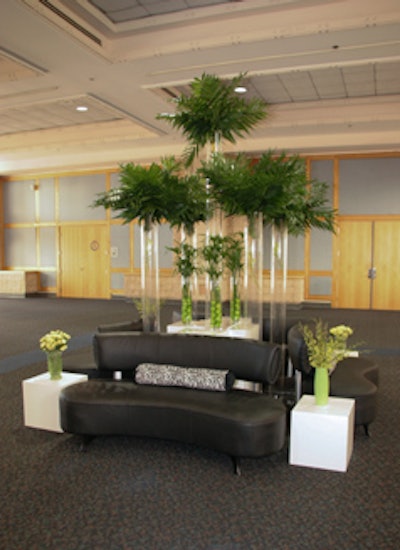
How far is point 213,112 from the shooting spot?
512cm

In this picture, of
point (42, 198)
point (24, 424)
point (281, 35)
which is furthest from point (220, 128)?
point (42, 198)

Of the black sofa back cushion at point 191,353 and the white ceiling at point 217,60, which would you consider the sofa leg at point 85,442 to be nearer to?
the black sofa back cushion at point 191,353

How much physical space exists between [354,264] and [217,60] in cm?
769

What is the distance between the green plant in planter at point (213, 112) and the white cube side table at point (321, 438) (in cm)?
309

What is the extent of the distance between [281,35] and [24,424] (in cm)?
576

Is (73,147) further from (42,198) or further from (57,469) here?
(57,469)

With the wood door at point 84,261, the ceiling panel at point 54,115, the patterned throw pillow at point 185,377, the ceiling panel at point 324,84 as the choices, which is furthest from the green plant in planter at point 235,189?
the wood door at point 84,261

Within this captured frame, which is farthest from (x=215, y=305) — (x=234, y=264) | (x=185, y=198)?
(x=185, y=198)

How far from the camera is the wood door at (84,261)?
52.2 feet

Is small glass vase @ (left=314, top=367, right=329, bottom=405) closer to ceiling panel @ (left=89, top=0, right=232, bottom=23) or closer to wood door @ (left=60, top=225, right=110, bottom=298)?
ceiling panel @ (left=89, top=0, right=232, bottom=23)

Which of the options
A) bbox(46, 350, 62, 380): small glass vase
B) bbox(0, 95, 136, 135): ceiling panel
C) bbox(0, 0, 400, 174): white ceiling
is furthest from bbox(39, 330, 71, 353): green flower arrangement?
bbox(0, 95, 136, 135): ceiling panel

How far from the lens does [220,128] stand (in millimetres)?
5273

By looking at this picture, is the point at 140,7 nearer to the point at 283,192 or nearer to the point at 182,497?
the point at 283,192

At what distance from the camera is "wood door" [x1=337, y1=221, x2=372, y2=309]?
13.0m
